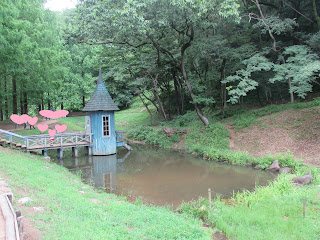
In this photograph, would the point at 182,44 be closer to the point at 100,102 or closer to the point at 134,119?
the point at 100,102

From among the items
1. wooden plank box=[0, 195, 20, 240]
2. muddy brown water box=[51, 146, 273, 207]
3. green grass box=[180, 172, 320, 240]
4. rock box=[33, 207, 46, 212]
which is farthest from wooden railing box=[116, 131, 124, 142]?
wooden plank box=[0, 195, 20, 240]

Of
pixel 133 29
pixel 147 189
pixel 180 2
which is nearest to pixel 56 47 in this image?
pixel 133 29

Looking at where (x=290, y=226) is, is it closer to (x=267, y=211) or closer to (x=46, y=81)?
(x=267, y=211)

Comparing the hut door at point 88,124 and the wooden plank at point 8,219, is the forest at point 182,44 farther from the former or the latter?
the wooden plank at point 8,219

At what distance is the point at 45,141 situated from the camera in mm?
13844

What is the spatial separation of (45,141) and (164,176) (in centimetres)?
725

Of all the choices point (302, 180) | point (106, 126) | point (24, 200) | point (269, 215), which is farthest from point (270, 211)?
point (106, 126)

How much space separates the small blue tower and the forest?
3728 mm

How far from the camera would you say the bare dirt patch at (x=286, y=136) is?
1223 centimetres

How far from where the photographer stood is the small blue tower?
615 inches

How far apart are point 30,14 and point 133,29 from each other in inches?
391

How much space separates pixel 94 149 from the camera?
1574cm

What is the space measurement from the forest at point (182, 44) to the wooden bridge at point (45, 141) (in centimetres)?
499

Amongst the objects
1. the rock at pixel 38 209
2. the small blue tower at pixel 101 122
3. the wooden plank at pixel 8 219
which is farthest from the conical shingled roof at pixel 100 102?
the wooden plank at pixel 8 219
